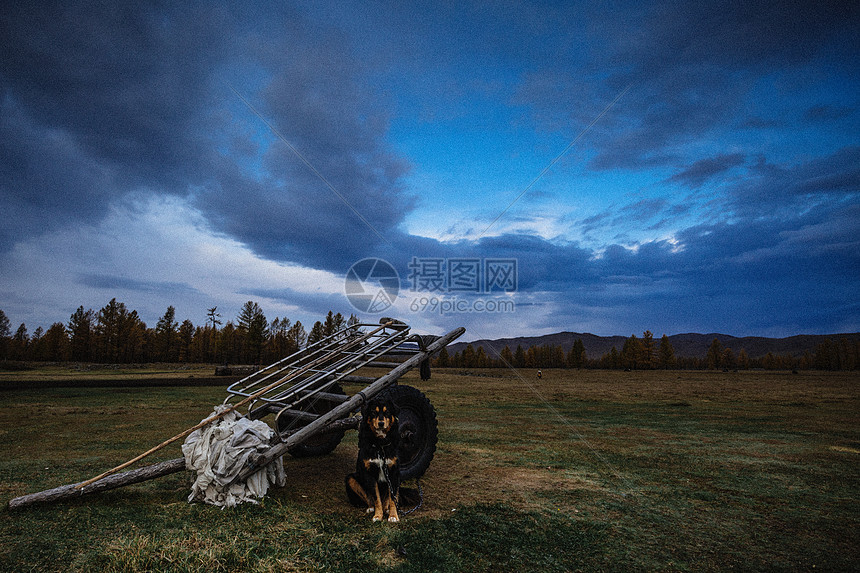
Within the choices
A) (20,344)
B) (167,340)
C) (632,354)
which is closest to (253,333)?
(167,340)

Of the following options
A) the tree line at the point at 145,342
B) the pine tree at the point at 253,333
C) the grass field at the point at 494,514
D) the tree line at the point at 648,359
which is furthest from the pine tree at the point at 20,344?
the grass field at the point at 494,514

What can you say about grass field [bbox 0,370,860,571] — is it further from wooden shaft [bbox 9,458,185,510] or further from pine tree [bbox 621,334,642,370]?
pine tree [bbox 621,334,642,370]

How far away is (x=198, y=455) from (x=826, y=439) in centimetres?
1541

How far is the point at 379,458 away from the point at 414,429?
5.32 ft

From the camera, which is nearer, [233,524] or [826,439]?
[233,524]

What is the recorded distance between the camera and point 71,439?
10211mm

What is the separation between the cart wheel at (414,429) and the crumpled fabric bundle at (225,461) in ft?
6.70

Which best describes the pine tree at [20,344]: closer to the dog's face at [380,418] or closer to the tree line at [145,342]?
the tree line at [145,342]

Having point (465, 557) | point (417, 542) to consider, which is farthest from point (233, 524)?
point (465, 557)

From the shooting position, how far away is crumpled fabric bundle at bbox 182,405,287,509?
5.42 meters

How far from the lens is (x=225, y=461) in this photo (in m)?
5.42

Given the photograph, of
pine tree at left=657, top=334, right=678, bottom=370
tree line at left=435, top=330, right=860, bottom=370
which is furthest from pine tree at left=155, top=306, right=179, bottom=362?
pine tree at left=657, top=334, right=678, bottom=370

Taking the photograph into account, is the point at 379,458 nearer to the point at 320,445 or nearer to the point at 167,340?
the point at 320,445

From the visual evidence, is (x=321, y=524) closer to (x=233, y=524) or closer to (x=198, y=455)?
(x=233, y=524)
